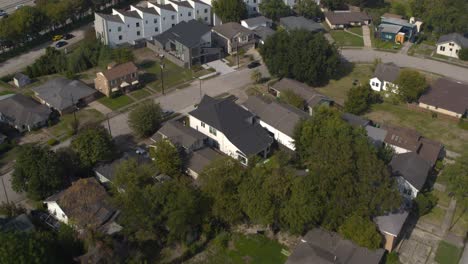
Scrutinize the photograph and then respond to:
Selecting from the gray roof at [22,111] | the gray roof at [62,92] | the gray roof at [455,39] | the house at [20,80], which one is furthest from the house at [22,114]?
the gray roof at [455,39]

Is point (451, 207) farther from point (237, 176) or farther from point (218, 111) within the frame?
point (218, 111)

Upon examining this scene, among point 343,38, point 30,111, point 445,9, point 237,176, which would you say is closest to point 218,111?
point 237,176

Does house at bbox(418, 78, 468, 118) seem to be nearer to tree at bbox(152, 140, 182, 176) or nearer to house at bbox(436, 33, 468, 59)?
house at bbox(436, 33, 468, 59)

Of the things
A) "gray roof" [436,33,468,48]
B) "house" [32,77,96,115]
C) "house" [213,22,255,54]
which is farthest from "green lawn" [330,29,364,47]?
"house" [32,77,96,115]

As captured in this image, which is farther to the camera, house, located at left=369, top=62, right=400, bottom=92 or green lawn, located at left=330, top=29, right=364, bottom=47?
green lawn, located at left=330, top=29, right=364, bottom=47

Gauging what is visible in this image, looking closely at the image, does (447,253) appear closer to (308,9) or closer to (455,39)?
(455,39)

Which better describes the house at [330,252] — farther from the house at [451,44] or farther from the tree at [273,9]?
the tree at [273,9]

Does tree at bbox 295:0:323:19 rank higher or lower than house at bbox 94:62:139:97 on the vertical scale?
higher
